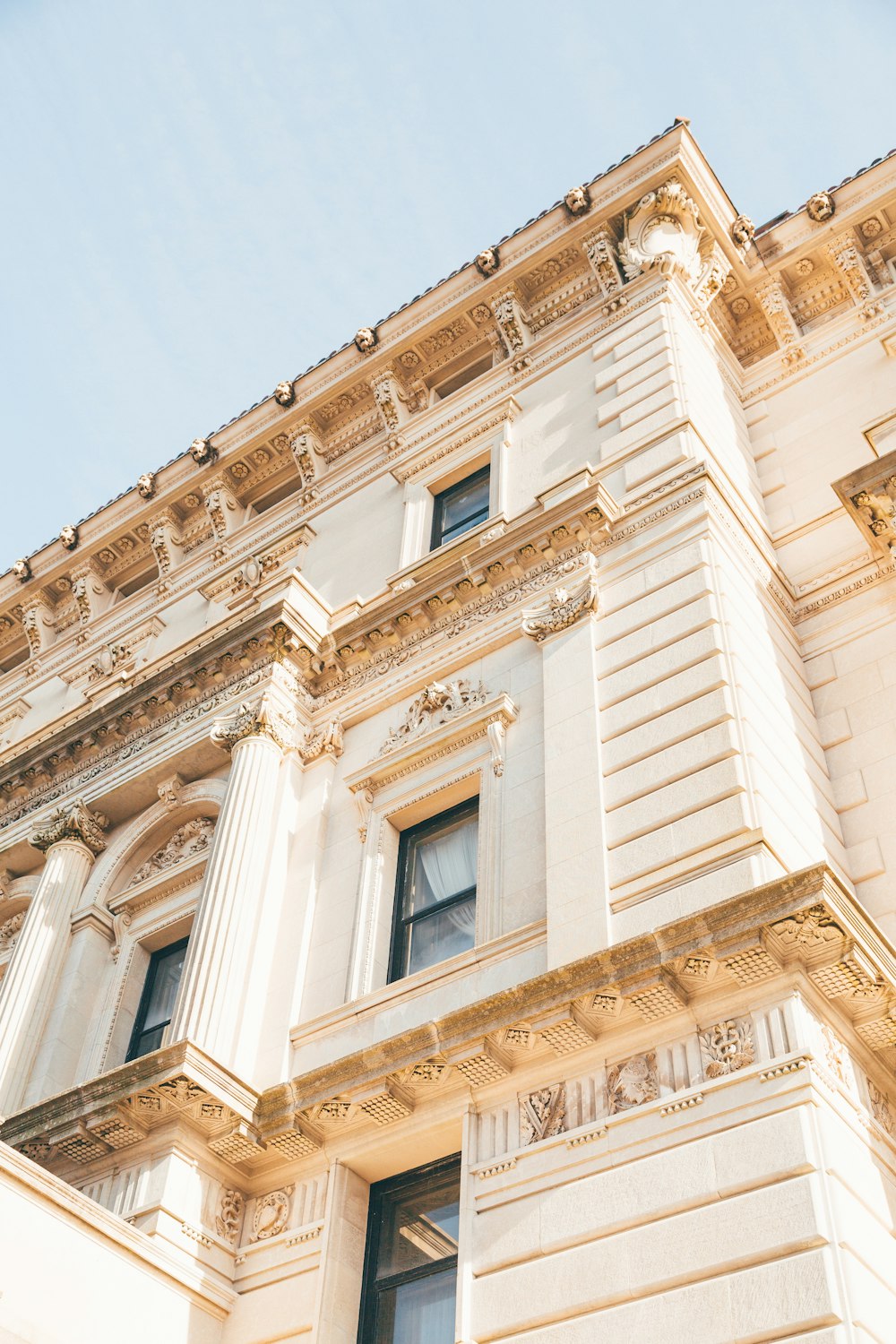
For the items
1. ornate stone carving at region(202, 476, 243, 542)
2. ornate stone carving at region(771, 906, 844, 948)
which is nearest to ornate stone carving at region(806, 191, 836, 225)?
ornate stone carving at region(202, 476, 243, 542)

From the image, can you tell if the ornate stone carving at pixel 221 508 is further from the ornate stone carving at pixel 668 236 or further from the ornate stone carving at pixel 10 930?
the ornate stone carving at pixel 10 930

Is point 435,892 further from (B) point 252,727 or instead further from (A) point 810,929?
(A) point 810,929

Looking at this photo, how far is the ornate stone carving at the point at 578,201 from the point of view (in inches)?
974

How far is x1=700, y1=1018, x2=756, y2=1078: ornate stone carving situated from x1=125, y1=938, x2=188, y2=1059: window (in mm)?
7891

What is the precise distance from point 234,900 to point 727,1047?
6.60 meters

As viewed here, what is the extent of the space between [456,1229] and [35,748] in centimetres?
1193

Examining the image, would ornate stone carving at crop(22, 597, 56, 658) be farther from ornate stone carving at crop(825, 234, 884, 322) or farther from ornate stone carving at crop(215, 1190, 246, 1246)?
ornate stone carving at crop(215, 1190, 246, 1246)

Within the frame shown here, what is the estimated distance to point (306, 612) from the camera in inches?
788

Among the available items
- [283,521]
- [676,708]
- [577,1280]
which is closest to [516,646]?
[676,708]

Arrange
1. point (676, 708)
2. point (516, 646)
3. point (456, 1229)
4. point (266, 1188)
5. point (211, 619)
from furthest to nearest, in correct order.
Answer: point (211, 619) < point (516, 646) < point (676, 708) < point (266, 1188) < point (456, 1229)

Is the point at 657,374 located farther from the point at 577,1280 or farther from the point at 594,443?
the point at 577,1280

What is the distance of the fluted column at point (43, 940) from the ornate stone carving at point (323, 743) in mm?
3581

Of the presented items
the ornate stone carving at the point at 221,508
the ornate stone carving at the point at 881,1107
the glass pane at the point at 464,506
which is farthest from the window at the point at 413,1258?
the ornate stone carving at the point at 221,508

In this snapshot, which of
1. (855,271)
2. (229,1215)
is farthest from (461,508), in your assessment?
(229,1215)
